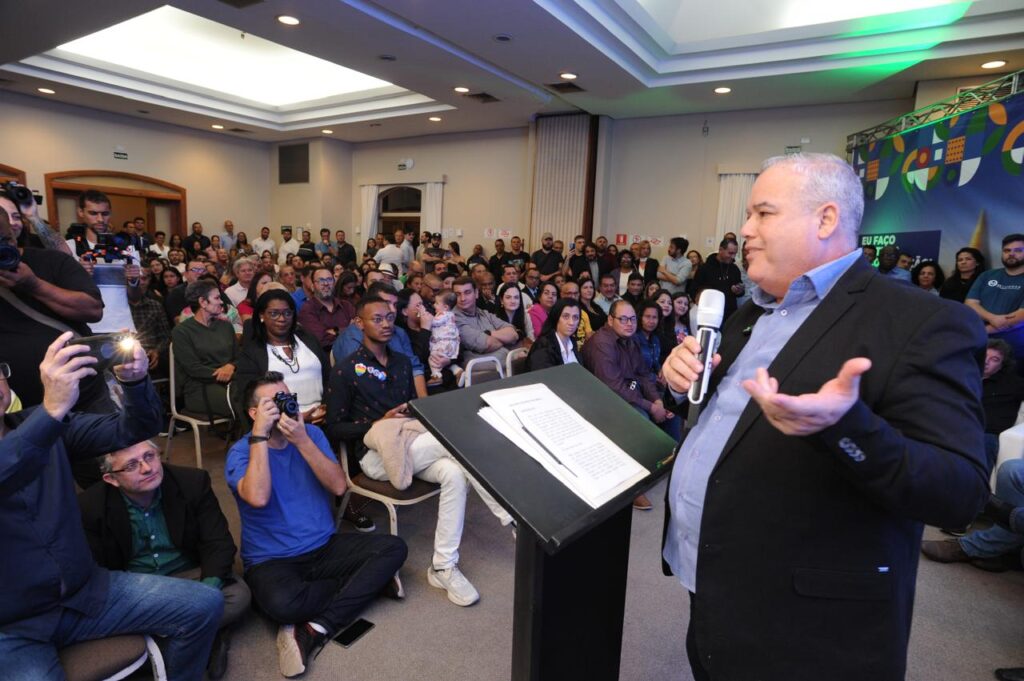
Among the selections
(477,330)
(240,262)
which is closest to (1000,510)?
(477,330)

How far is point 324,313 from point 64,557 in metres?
3.11

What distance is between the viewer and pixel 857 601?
0.93 metres

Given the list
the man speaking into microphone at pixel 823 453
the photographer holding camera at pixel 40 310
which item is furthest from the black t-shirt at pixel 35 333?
the man speaking into microphone at pixel 823 453

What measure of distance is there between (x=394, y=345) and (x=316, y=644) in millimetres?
1925

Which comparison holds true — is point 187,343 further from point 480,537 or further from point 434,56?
point 434,56

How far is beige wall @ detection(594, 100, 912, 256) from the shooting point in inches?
293

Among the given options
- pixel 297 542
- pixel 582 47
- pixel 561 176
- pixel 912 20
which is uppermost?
pixel 912 20

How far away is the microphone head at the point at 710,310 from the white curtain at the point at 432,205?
33.4ft

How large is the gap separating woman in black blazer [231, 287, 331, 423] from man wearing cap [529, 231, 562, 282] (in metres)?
5.41

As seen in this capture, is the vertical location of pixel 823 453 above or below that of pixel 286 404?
above

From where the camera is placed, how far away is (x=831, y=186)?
39.1 inches

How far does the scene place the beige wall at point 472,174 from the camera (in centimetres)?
993

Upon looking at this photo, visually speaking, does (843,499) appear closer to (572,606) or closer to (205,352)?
(572,606)

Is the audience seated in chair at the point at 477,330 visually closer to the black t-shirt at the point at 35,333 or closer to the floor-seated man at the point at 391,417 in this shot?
the floor-seated man at the point at 391,417
